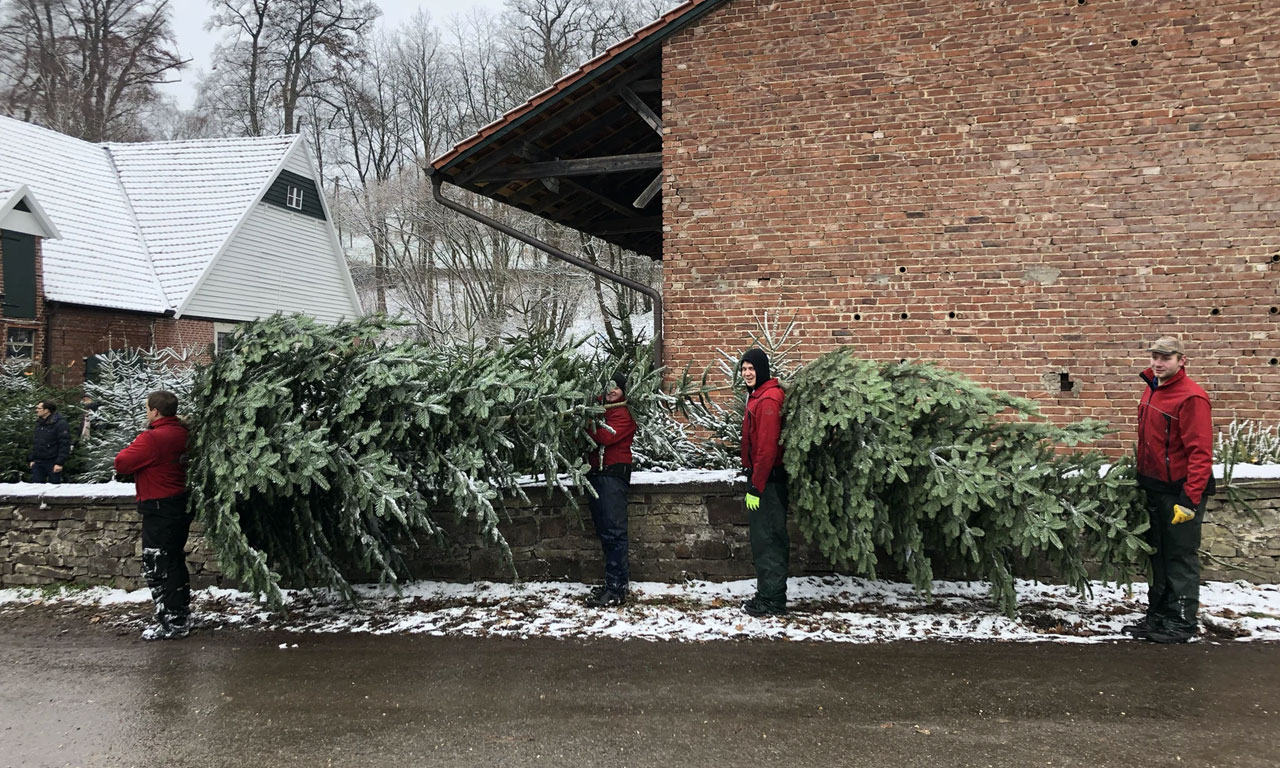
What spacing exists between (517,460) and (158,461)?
243 centimetres

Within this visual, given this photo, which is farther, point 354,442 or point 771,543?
point 771,543

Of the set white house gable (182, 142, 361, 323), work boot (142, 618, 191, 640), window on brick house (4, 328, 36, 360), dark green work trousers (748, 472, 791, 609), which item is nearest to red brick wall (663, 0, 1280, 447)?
dark green work trousers (748, 472, 791, 609)

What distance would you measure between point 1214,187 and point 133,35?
35861 mm

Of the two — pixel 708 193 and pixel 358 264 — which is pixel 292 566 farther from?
pixel 358 264

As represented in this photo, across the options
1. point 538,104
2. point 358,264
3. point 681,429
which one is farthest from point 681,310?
point 358,264

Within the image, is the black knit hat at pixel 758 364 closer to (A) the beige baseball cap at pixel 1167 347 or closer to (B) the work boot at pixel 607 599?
(B) the work boot at pixel 607 599

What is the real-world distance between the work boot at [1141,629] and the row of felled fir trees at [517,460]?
0.36m

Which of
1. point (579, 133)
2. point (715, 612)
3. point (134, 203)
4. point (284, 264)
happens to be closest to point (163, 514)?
point (715, 612)

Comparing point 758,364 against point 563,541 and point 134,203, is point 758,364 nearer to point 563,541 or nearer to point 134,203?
point 563,541

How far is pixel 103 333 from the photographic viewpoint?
17.5 m

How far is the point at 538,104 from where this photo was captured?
27.9 feet

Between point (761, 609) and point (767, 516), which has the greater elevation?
point (767, 516)

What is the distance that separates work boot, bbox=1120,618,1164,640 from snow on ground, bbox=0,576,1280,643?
0.29ft

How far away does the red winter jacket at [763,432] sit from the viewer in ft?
17.9
